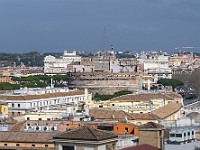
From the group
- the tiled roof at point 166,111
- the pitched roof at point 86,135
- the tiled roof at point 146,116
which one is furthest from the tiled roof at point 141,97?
the pitched roof at point 86,135

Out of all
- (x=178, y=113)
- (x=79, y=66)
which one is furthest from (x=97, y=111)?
(x=79, y=66)

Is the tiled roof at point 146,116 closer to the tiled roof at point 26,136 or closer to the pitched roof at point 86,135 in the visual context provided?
the tiled roof at point 26,136

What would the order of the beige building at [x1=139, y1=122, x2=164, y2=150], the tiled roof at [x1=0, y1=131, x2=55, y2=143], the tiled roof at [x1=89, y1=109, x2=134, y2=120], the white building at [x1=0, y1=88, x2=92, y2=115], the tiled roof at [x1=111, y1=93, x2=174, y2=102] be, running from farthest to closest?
the tiled roof at [x1=111, y1=93, x2=174, y2=102]
the white building at [x1=0, y1=88, x2=92, y2=115]
the tiled roof at [x1=89, y1=109, x2=134, y2=120]
the tiled roof at [x1=0, y1=131, x2=55, y2=143]
the beige building at [x1=139, y1=122, x2=164, y2=150]

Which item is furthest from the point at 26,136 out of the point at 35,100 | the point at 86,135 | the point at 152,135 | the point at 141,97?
the point at 141,97

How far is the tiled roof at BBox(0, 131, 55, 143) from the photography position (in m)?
33.2

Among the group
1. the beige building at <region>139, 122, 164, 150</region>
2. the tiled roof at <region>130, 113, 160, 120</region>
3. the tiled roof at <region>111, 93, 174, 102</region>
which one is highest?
the beige building at <region>139, 122, 164, 150</region>

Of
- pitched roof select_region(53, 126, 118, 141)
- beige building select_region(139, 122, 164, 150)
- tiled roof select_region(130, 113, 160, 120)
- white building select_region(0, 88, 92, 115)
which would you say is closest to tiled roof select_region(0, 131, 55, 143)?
beige building select_region(139, 122, 164, 150)

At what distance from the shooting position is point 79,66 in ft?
456

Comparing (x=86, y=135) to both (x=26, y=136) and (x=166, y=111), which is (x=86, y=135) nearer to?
(x=26, y=136)

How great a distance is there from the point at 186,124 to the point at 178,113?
1753 centimetres

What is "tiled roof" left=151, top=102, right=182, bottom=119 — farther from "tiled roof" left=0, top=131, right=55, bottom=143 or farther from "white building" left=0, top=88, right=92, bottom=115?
"tiled roof" left=0, top=131, right=55, bottom=143

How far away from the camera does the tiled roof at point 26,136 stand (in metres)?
33.2

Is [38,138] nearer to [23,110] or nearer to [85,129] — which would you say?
[85,129]

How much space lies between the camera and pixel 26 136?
33.8m
